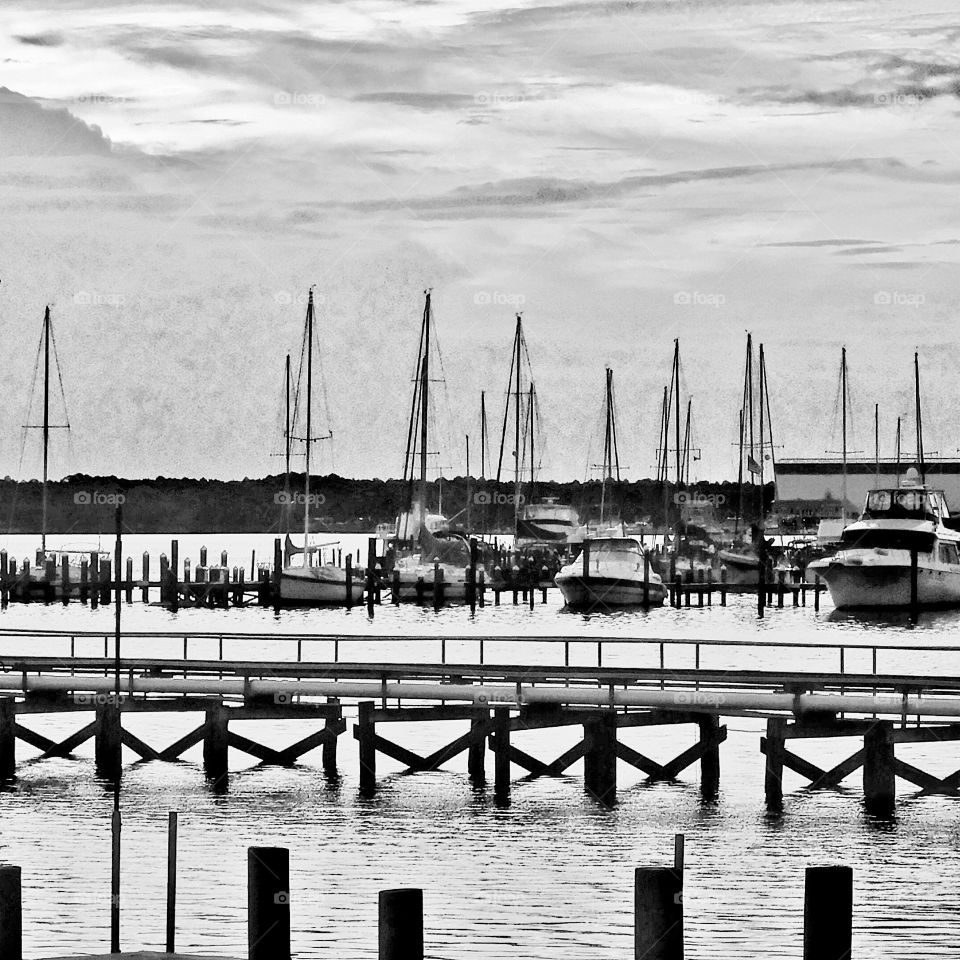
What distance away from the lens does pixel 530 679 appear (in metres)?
36.0

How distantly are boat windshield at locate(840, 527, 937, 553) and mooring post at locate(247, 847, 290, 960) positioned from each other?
265 ft

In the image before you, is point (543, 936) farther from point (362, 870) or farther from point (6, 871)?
point (6, 871)

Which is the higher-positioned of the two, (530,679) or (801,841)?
(530,679)

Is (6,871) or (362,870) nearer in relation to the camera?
(6,871)

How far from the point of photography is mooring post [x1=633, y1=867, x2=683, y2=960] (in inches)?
710

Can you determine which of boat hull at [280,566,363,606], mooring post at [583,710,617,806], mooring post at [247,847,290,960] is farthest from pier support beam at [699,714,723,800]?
boat hull at [280,566,363,606]

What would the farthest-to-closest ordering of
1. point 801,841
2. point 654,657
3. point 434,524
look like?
point 434,524, point 654,657, point 801,841

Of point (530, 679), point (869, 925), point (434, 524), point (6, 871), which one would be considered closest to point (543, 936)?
point (869, 925)

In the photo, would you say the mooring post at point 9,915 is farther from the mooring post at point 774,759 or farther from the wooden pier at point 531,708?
the mooring post at point 774,759

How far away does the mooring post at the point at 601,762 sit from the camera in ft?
119

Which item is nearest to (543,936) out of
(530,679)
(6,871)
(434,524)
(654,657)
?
(6,871)

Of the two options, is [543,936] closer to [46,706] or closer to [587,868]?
[587,868]

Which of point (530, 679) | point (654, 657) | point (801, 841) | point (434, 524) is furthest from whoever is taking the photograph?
point (434, 524)

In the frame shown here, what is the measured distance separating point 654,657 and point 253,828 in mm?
47081
